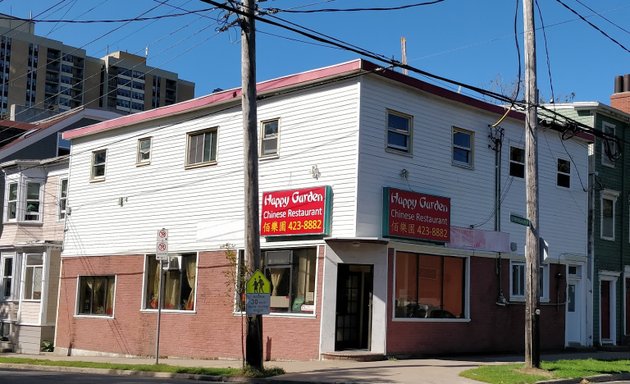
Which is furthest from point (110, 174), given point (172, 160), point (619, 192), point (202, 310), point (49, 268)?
point (619, 192)

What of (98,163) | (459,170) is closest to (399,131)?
(459,170)

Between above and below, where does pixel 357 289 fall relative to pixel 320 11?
below

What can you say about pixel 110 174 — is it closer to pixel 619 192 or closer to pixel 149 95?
pixel 619 192

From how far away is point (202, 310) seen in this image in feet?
74.1

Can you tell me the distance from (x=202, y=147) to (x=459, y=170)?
26.4 ft

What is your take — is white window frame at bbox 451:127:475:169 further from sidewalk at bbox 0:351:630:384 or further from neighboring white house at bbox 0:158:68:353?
neighboring white house at bbox 0:158:68:353

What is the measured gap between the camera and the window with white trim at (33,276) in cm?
3025

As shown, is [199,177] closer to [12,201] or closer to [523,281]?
[523,281]

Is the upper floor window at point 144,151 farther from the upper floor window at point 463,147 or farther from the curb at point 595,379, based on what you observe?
the curb at point 595,379

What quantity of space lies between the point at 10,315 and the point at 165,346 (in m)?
11.1

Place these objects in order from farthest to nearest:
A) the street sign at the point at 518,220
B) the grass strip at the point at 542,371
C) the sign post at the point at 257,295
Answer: the street sign at the point at 518,220
the sign post at the point at 257,295
the grass strip at the point at 542,371

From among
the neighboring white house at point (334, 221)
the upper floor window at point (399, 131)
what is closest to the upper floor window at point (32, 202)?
the neighboring white house at point (334, 221)

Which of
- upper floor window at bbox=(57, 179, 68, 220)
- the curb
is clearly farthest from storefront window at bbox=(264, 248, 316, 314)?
upper floor window at bbox=(57, 179, 68, 220)

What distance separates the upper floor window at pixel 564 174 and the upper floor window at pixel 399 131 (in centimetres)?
760
